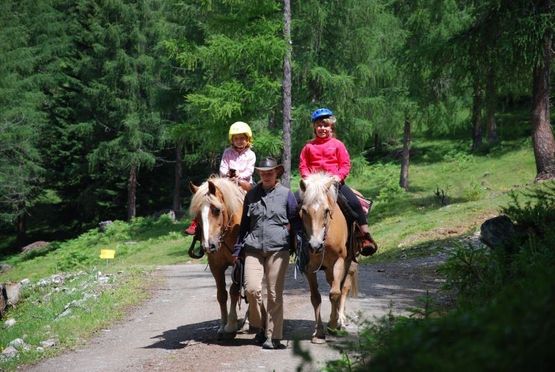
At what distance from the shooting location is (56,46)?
43375mm

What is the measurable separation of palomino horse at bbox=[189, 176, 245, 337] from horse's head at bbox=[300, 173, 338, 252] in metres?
1.08

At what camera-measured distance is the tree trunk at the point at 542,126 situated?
A: 685 inches

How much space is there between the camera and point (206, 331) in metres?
9.24

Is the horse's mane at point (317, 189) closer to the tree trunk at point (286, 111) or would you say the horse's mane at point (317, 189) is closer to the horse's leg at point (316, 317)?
the horse's leg at point (316, 317)

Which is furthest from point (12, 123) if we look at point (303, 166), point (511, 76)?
point (303, 166)

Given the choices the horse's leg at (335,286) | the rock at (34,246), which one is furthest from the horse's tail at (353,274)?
the rock at (34,246)

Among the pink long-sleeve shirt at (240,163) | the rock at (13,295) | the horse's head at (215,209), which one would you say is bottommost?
the rock at (13,295)

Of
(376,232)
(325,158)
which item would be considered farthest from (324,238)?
(376,232)

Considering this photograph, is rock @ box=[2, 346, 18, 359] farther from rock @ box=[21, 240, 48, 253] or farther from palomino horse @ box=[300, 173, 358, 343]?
rock @ box=[21, 240, 48, 253]

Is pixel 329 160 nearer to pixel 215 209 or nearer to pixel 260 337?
pixel 215 209

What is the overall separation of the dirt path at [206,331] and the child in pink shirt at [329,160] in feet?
3.64

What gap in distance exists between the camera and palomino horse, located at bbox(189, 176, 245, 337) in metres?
7.72

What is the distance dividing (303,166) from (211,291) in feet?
18.7

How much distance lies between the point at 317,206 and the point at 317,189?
23cm
